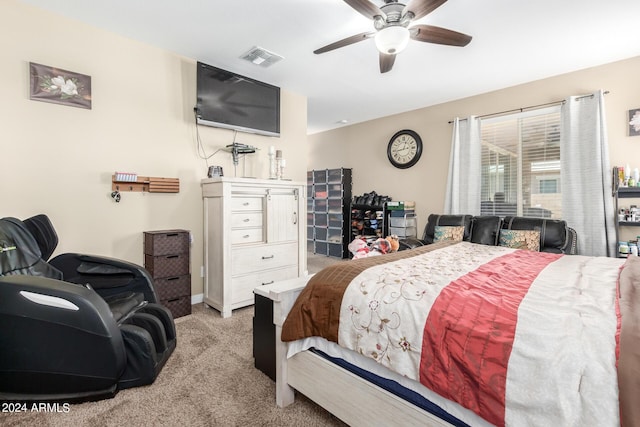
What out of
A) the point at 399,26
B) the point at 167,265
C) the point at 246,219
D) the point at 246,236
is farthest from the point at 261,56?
the point at 167,265

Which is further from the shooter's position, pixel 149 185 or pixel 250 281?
pixel 250 281

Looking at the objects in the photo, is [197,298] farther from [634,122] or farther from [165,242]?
[634,122]

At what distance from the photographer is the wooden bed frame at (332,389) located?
1.14 metres

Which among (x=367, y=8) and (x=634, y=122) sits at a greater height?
(x=367, y=8)

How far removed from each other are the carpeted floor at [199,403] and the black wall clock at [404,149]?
386 centimetres

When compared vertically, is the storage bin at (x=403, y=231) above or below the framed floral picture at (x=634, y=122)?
below

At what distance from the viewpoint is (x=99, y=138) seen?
2.67 meters

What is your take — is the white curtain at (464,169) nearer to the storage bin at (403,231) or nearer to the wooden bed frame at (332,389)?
the storage bin at (403,231)

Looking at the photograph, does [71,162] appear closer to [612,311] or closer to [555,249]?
[612,311]

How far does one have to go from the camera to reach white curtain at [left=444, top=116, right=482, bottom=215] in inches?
163

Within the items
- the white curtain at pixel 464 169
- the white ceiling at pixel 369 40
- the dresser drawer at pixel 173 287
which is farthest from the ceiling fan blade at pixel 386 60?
the dresser drawer at pixel 173 287

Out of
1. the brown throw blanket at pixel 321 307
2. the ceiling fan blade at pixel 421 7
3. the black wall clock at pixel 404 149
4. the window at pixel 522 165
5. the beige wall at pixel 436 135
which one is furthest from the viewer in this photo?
the black wall clock at pixel 404 149

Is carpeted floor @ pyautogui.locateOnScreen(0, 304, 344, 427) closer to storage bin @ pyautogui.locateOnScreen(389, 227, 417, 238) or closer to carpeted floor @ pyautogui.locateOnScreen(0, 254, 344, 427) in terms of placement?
carpeted floor @ pyautogui.locateOnScreen(0, 254, 344, 427)

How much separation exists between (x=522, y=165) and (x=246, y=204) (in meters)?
3.57
